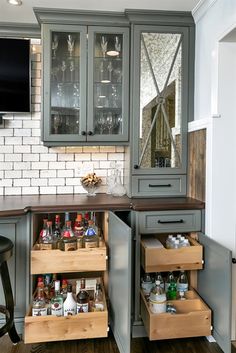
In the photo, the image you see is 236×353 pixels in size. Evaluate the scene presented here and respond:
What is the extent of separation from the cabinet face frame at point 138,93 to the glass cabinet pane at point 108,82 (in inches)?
4.1

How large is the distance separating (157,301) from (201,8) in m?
2.08

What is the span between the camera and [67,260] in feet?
6.64

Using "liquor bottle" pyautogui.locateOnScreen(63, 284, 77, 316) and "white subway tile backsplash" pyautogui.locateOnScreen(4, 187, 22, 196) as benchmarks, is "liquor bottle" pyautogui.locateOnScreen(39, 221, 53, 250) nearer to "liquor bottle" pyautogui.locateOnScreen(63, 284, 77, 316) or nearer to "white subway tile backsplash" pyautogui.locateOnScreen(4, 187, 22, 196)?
"liquor bottle" pyautogui.locateOnScreen(63, 284, 77, 316)

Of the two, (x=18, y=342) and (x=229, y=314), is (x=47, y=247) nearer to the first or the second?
(x=18, y=342)

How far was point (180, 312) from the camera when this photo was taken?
6.98 ft

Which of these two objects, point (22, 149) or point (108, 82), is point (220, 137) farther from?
point (22, 149)

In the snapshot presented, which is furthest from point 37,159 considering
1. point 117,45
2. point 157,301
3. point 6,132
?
point 157,301

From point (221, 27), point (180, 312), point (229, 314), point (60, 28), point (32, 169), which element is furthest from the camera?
point (32, 169)

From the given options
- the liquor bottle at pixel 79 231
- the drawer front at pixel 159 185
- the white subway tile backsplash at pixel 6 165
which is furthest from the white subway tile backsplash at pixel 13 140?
the drawer front at pixel 159 185

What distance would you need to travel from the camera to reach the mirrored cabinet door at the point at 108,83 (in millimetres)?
2406

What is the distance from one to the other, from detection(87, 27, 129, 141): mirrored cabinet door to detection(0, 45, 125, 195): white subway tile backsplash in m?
0.32

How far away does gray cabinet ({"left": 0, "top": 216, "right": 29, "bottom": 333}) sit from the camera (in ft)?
6.81

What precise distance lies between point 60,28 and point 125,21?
0.50 metres

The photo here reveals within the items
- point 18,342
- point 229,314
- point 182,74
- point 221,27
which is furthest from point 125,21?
point 18,342
